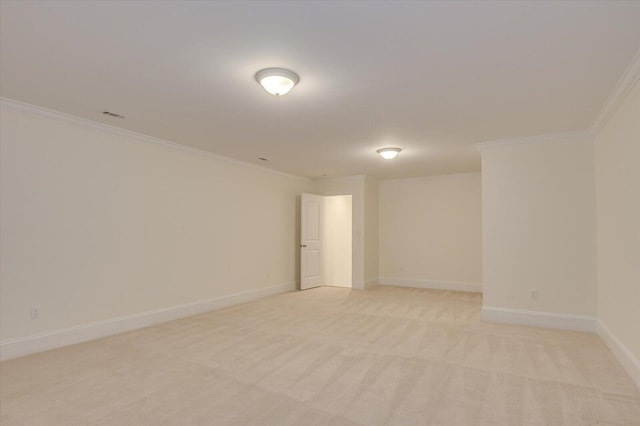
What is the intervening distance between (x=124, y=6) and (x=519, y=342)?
4657 millimetres

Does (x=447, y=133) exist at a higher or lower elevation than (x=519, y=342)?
higher

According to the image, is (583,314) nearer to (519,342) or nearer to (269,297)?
(519,342)

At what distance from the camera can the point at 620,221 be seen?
341 centimetres

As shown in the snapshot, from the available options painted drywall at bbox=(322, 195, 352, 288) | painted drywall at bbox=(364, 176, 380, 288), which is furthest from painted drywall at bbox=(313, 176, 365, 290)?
painted drywall at bbox=(322, 195, 352, 288)

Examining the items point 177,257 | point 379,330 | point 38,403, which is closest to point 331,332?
point 379,330

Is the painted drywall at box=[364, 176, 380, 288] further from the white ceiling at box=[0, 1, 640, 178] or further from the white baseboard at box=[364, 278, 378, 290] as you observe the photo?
the white ceiling at box=[0, 1, 640, 178]

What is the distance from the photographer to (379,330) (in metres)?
4.41

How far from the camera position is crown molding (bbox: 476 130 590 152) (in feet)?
14.6

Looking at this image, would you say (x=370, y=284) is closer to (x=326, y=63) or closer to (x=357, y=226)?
(x=357, y=226)

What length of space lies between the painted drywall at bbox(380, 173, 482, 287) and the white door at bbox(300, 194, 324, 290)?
1.50 meters

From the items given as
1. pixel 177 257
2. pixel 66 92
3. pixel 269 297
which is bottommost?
pixel 269 297

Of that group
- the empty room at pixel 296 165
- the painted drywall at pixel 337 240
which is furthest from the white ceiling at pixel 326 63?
the painted drywall at pixel 337 240

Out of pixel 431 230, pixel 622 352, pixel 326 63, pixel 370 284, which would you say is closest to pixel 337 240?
pixel 370 284

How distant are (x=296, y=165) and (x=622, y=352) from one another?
5.09 meters
